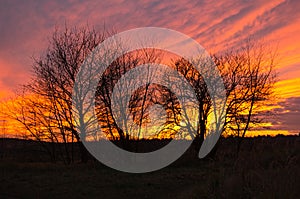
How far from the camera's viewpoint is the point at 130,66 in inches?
1145

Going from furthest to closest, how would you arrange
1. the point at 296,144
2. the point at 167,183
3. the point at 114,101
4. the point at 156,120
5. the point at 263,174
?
the point at 156,120 → the point at 114,101 → the point at 167,183 → the point at 296,144 → the point at 263,174

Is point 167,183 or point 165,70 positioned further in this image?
point 165,70

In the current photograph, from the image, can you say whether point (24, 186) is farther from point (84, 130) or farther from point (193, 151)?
point (193, 151)

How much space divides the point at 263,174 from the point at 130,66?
21.0 meters

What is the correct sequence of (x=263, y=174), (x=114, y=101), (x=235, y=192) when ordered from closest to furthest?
(x=235, y=192) → (x=263, y=174) → (x=114, y=101)

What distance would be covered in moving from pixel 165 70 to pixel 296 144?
19.5 m

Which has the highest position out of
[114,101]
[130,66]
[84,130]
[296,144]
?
[130,66]

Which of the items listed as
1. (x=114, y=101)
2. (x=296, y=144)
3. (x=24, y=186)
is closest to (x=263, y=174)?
(x=296, y=144)

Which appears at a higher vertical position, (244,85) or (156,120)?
(244,85)

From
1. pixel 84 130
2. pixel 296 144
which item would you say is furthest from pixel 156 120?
pixel 296 144

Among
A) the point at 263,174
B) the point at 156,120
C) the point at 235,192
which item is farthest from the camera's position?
the point at 156,120

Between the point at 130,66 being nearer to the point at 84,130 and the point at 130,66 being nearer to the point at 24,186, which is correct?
the point at 84,130

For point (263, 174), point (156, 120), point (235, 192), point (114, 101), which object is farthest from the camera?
point (156, 120)

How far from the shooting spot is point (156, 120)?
30.3 metres
